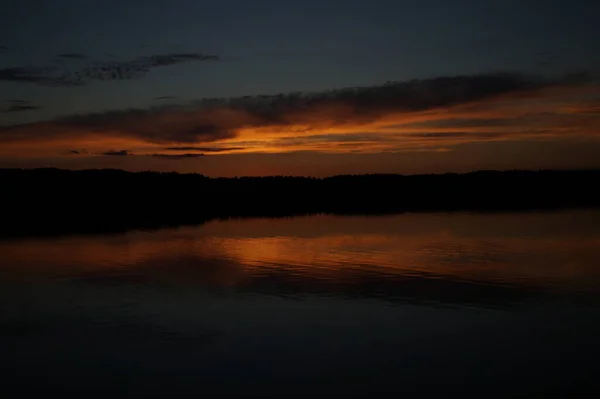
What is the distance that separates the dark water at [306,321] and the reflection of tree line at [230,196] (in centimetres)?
1362

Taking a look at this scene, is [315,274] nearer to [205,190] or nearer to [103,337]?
[103,337]

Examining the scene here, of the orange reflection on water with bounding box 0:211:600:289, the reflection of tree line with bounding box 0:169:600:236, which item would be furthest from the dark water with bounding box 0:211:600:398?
the reflection of tree line with bounding box 0:169:600:236

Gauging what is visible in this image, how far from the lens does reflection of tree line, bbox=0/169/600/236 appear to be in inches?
1521

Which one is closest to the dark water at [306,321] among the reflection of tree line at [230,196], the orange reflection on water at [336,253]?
the orange reflection on water at [336,253]

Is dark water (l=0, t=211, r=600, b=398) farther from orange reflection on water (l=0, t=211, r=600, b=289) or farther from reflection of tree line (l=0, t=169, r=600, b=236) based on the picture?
reflection of tree line (l=0, t=169, r=600, b=236)

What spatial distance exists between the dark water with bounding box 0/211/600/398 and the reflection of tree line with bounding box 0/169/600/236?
13.6m

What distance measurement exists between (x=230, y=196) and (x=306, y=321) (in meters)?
50.4

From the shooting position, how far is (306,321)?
11055 mm

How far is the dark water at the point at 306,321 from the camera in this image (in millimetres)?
8242

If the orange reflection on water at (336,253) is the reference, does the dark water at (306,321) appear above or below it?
below

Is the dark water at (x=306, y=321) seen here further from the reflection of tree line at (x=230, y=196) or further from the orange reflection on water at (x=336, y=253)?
the reflection of tree line at (x=230, y=196)

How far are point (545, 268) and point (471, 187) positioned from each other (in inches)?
2149

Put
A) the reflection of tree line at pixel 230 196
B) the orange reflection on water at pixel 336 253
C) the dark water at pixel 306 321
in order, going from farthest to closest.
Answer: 1. the reflection of tree line at pixel 230 196
2. the orange reflection on water at pixel 336 253
3. the dark water at pixel 306 321

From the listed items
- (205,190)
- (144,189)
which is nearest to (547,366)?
(144,189)
